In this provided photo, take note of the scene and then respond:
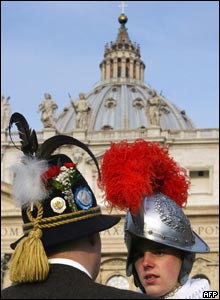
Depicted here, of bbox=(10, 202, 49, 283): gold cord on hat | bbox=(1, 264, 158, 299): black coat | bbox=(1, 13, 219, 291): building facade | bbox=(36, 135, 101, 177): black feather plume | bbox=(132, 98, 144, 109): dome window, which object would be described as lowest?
bbox=(1, 264, 158, 299): black coat

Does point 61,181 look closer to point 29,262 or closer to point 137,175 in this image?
point 29,262

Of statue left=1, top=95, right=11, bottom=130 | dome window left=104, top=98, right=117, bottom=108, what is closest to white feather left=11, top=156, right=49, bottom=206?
statue left=1, top=95, right=11, bottom=130

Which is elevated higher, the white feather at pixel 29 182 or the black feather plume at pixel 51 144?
the black feather plume at pixel 51 144

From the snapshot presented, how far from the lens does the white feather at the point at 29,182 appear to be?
3121 mm

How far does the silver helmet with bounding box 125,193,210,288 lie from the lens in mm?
3730

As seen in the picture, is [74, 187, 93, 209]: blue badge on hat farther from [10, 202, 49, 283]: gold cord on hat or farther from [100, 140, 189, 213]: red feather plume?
[100, 140, 189, 213]: red feather plume

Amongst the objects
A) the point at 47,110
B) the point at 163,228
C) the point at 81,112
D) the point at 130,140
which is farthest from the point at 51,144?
the point at 81,112

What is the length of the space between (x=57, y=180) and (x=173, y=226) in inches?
32.3

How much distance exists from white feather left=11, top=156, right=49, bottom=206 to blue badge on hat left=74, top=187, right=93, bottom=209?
12 centimetres

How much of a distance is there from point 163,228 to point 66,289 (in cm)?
99

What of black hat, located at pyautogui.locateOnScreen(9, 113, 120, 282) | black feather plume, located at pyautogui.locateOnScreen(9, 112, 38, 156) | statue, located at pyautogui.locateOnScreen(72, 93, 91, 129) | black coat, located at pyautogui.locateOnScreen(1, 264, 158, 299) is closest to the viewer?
black coat, located at pyautogui.locateOnScreen(1, 264, 158, 299)

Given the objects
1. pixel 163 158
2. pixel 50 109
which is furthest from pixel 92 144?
pixel 163 158

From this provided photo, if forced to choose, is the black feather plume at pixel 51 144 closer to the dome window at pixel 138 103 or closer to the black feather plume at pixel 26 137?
the black feather plume at pixel 26 137

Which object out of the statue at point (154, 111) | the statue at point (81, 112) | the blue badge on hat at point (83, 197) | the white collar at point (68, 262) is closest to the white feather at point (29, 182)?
the blue badge on hat at point (83, 197)
